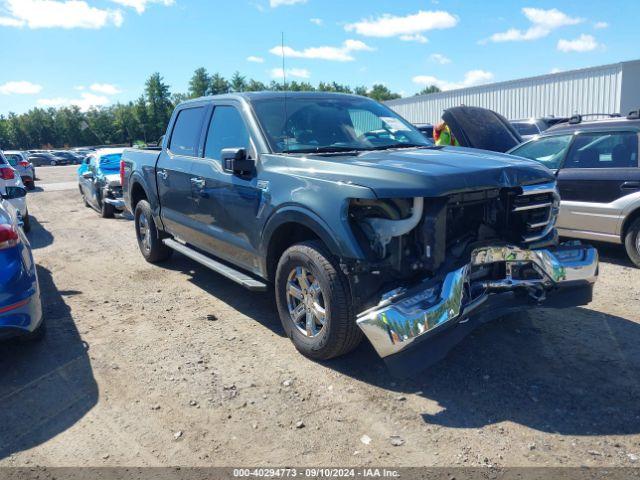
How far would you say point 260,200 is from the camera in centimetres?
435

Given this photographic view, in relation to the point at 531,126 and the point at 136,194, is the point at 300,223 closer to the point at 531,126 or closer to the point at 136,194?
the point at 136,194

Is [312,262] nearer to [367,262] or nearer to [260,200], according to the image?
[367,262]

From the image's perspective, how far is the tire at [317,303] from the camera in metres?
3.64

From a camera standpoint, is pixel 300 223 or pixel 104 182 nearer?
pixel 300 223

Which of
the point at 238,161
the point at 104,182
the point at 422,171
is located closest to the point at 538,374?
the point at 422,171

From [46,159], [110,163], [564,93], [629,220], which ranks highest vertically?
[564,93]

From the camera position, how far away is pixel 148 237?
23.6 ft

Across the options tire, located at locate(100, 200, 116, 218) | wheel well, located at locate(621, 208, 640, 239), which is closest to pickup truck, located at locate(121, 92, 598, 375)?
wheel well, located at locate(621, 208, 640, 239)

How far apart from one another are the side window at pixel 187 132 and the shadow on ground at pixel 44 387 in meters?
2.10

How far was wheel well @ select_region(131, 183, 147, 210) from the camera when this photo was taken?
23.8 feet

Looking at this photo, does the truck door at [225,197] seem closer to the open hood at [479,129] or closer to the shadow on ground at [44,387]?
the shadow on ground at [44,387]

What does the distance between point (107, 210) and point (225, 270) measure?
789 centimetres

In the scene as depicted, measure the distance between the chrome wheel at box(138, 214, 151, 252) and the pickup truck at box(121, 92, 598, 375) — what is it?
232 centimetres

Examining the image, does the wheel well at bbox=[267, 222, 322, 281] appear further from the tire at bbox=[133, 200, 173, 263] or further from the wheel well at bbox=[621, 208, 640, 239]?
the wheel well at bbox=[621, 208, 640, 239]
